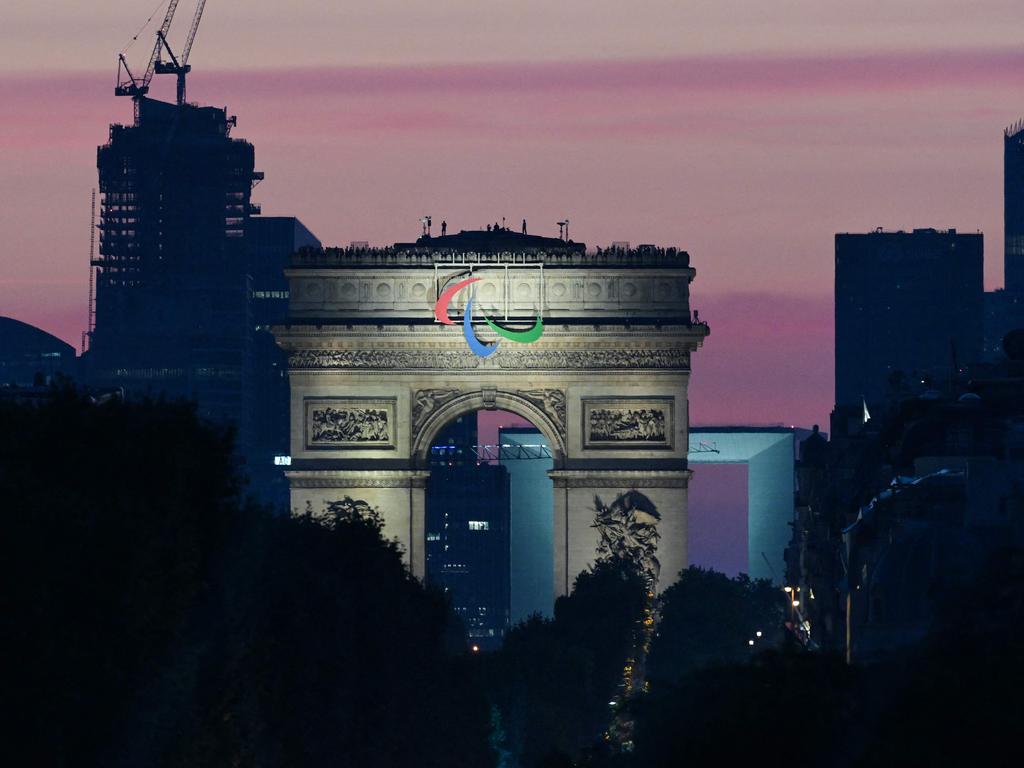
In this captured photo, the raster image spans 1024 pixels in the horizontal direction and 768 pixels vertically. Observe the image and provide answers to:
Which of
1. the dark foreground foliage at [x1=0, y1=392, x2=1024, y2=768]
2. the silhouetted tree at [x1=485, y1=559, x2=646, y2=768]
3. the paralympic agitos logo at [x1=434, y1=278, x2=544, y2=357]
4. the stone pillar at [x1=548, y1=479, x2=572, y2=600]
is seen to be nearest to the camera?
the dark foreground foliage at [x1=0, y1=392, x2=1024, y2=768]

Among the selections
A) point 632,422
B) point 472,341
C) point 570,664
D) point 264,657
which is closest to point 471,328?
point 472,341

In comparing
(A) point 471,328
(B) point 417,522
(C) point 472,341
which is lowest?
(B) point 417,522

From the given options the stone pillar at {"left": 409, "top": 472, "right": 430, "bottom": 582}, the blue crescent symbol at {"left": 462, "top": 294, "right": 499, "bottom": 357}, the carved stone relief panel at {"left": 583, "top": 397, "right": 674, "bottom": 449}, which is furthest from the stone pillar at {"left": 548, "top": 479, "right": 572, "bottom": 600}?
the blue crescent symbol at {"left": 462, "top": 294, "right": 499, "bottom": 357}

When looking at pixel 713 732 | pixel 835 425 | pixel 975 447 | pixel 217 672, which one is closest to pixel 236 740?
pixel 217 672

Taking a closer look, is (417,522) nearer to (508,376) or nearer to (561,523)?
(561,523)

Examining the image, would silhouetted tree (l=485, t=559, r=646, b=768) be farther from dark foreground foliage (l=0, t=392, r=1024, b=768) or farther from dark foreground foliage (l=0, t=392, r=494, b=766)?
dark foreground foliage (l=0, t=392, r=494, b=766)

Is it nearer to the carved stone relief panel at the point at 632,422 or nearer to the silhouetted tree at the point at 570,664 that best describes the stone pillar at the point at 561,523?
the carved stone relief panel at the point at 632,422
